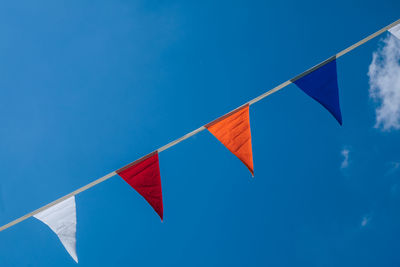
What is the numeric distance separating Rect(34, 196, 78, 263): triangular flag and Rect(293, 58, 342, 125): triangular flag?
142 inches

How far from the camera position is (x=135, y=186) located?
153 inches

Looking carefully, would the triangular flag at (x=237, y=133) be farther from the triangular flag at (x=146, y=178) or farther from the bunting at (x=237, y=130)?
the triangular flag at (x=146, y=178)

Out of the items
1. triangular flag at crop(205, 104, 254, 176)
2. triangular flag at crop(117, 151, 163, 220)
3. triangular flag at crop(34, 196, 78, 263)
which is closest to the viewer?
triangular flag at crop(34, 196, 78, 263)

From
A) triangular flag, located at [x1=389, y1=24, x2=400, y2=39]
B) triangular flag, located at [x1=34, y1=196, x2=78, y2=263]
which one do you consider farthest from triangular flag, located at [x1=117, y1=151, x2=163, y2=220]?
triangular flag, located at [x1=389, y1=24, x2=400, y2=39]

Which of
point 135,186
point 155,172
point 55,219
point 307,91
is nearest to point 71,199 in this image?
point 55,219

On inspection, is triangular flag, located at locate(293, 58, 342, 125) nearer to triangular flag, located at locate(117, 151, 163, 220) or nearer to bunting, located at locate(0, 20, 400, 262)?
bunting, located at locate(0, 20, 400, 262)

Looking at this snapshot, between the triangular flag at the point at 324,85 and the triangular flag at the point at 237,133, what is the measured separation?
96 centimetres

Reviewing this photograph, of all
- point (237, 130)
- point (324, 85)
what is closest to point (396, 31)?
point (324, 85)

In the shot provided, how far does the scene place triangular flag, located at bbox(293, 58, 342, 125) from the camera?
4.14 meters

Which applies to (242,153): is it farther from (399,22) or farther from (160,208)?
(399,22)

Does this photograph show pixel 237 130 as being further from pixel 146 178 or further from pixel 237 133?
pixel 146 178

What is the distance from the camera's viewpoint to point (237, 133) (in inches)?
162

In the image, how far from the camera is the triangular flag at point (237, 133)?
4078 mm

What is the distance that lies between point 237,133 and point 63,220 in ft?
8.59
